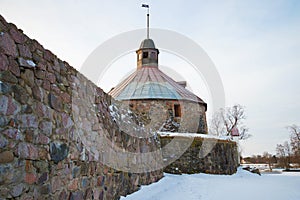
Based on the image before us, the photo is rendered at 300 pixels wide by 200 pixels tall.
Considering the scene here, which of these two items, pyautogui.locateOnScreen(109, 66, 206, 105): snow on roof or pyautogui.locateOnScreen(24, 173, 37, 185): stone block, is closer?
pyautogui.locateOnScreen(24, 173, 37, 185): stone block

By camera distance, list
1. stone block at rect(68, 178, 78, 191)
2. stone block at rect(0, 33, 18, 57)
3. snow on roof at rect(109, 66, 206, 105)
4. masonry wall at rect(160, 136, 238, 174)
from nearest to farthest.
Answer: stone block at rect(0, 33, 18, 57), stone block at rect(68, 178, 78, 191), masonry wall at rect(160, 136, 238, 174), snow on roof at rect(109, 66, 206, 105)

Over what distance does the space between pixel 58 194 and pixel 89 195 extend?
86 cm

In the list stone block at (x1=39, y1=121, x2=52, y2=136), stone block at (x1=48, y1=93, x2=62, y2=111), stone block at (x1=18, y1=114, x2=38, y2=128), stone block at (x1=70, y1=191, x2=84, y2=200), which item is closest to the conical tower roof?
stone block at (x1=70, y1=191, x2=84, y2=200)

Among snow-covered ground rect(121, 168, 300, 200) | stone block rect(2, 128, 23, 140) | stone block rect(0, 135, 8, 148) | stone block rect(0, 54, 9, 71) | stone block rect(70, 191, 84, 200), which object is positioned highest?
stone block rect(0, 54, 9, 71)

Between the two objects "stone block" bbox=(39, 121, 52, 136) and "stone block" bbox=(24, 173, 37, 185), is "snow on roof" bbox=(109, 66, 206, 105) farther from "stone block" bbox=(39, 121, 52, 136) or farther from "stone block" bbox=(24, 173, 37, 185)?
"stone block" bbox=(24, 173, 37, 185)

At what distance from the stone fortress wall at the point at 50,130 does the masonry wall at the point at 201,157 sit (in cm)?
473

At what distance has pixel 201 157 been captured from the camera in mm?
10719

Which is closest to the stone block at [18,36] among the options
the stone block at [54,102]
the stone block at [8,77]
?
the stone block at [8,77]

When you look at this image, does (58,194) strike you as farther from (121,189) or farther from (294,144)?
(294,144)

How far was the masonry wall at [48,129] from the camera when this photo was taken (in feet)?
8.75

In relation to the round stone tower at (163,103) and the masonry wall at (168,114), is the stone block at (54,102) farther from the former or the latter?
the masonry wall at (168,114)

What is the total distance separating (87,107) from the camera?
451 cm

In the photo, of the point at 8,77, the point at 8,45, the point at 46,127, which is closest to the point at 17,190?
the point at 46,127

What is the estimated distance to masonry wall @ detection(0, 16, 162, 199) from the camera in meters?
2.67
